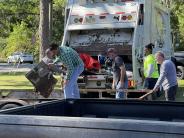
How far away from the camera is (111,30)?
13.7 m

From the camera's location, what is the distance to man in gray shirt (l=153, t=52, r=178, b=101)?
962 cm

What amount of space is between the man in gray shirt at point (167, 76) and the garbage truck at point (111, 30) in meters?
2.65

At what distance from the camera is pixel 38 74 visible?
34.3 ft

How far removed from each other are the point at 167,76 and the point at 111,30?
4.07 metres

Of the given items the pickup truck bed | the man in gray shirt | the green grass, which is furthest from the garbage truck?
the pickup truck bed

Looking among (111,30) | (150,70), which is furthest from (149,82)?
(111,30)

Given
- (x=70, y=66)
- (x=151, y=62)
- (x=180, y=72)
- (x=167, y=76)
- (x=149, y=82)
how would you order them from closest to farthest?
(x=167, y=76), (x=70, y=66), (x=151, y=62), (x=149, y=82), (x=180, y=72)

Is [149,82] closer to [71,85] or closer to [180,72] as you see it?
[71,85]

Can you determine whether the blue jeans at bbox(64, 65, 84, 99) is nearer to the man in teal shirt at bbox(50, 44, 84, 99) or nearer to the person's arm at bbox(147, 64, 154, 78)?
the man in teal shirt at bbox(50, 44, 84, 99)

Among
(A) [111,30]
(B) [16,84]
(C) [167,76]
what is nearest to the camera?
(C) [167,76]

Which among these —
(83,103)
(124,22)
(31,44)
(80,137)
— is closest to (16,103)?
(83,103)

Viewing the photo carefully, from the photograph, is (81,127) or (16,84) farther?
(16,84)

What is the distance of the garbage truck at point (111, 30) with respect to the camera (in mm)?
13094

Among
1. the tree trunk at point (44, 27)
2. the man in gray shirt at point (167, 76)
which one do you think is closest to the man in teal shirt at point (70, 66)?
the man in gray shirt at point (167, 76)
